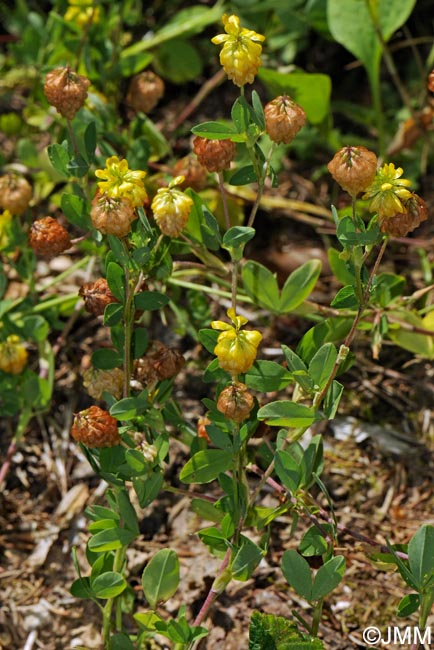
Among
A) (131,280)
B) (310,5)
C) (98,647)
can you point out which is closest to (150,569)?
(98,647)

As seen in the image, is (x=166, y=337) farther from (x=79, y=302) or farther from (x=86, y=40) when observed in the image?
(x=86, y=40)

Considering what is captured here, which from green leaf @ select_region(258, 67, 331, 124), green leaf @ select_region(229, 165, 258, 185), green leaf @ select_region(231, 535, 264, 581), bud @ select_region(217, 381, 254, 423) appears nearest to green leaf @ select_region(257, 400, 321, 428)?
bud @ select_region(217, 381, 254, 423)

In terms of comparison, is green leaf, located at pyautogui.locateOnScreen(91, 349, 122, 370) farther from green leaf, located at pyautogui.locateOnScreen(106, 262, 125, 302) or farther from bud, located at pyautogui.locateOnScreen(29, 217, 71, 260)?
bud, located at pyautogui.locateOnScreen(29, 217, 71, 260)

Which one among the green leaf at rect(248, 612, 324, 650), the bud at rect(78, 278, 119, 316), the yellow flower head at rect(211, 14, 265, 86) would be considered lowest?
the green leaf at rect(248, 612, 324, 650)

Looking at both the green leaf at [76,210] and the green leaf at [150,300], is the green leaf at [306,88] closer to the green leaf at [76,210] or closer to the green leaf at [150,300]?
the green leaf at [76,210]

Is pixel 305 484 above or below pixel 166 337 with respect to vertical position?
above

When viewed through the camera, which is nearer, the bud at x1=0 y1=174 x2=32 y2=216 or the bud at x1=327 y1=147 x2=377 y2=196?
the bud at x1=327 y1=147 x2=377 y2=196
